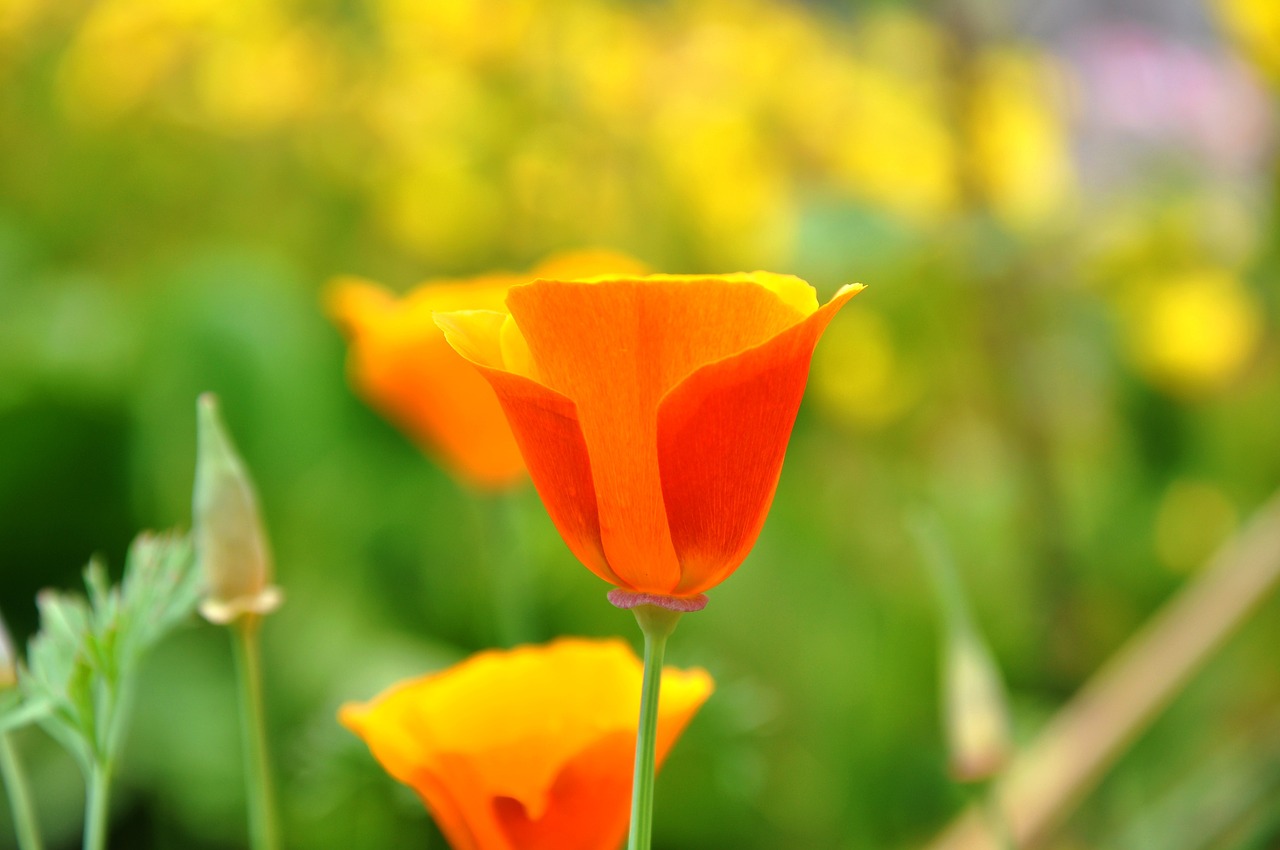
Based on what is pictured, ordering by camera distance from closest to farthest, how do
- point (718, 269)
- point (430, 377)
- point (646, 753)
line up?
point (646, 753)
point (430, 377)
point (718, 269)

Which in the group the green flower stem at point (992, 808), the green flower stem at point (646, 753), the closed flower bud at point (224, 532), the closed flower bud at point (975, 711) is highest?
the closed flower bud at point (224, 532)

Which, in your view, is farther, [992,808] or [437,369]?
[437,369]

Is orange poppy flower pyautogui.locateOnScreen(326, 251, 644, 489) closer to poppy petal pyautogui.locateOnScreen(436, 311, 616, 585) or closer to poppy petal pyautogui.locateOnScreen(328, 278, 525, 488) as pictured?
poppy petal pyautogui.locateOnScreen(328, 278, 525, 488)

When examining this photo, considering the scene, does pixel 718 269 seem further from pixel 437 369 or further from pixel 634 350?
pixel 634 350

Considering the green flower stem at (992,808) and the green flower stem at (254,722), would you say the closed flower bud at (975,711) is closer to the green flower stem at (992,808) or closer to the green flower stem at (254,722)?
the green flower stem at (992,808)

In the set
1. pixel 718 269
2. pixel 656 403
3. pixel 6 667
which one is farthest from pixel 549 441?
pixel 718 269

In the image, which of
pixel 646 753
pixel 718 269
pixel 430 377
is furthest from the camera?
pixel 718 269

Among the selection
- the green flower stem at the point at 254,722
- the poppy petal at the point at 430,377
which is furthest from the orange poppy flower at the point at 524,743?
the poppy petal at the point at 430,377

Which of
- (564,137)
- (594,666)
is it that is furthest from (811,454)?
(594,666)
